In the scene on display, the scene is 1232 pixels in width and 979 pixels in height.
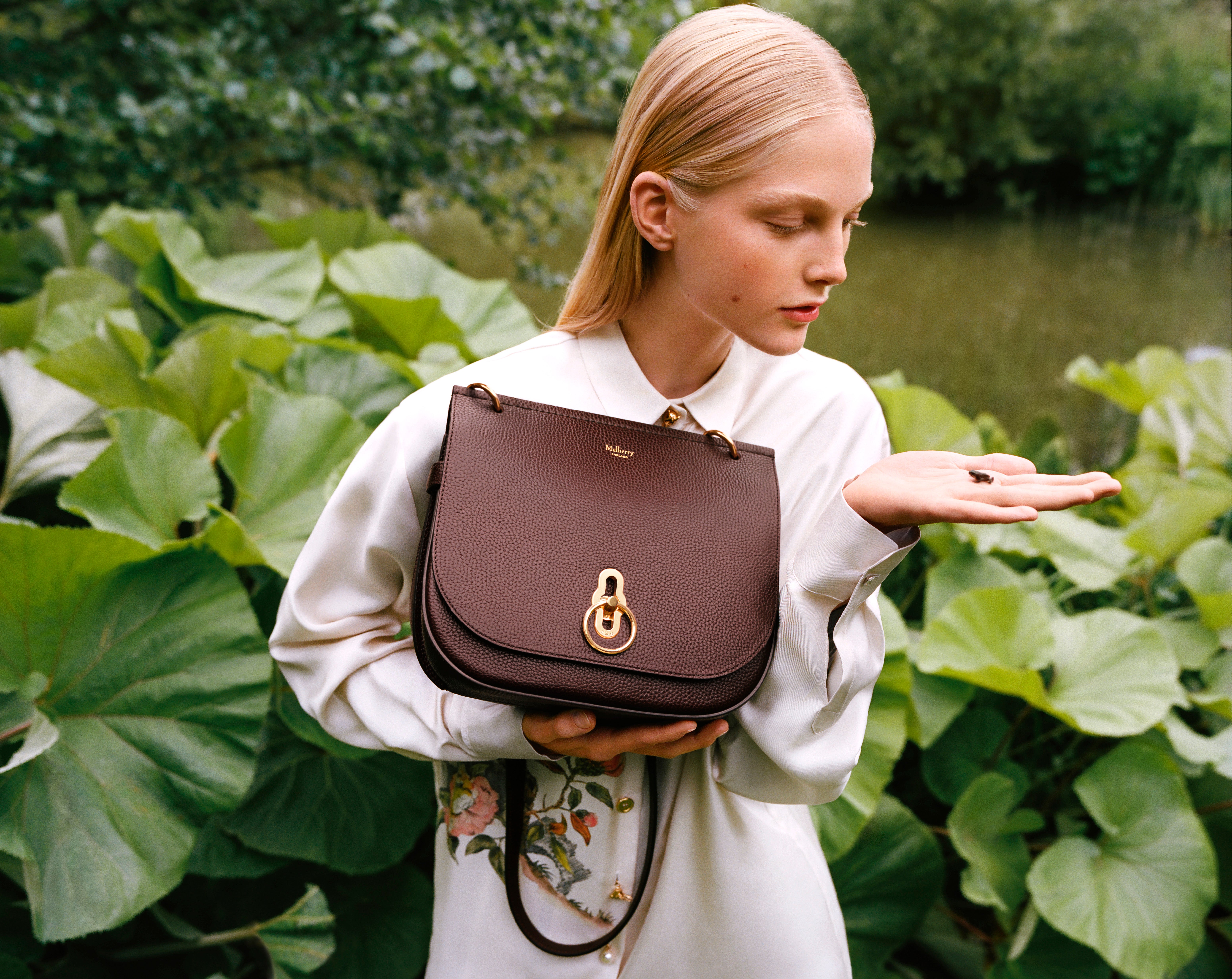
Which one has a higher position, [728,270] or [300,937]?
[728,270]

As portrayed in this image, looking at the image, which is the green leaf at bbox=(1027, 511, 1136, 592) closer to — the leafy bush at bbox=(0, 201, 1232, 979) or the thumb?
the leafy bush at bbox=(0, 201, 1232, 979)

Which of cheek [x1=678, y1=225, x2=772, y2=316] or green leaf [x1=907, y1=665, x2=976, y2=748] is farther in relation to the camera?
green leaf [x1=907, y1=665, x2=976, y2=748]

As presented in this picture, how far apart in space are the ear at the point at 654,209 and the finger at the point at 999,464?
0.27 metres

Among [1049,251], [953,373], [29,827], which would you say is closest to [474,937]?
[29,827]

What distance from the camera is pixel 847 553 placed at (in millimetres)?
646

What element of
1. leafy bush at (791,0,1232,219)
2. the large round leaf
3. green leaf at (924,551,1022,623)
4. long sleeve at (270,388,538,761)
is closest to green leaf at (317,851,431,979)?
the large round leaf

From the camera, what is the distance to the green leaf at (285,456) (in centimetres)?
126

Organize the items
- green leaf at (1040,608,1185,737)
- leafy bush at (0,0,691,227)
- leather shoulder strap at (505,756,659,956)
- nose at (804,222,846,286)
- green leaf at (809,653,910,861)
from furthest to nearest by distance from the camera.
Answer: leafy bush at (0,0,691,227)
green leaf at (1040,608,1185,737)
green leaf at (809,653,910,861)
leather shoulder strap at (505,756,659,956)
nose at (804,222,846,286)

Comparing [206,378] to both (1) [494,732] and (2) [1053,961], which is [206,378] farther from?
(2) [1053,961]

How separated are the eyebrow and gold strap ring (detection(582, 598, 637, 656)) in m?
0.30

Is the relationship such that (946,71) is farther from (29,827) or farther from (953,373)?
(29,827)

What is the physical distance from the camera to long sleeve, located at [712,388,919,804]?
0.65 m

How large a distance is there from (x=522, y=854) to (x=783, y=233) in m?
0.55

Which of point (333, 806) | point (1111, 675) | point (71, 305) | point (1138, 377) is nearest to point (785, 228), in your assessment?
point (333, 806)
